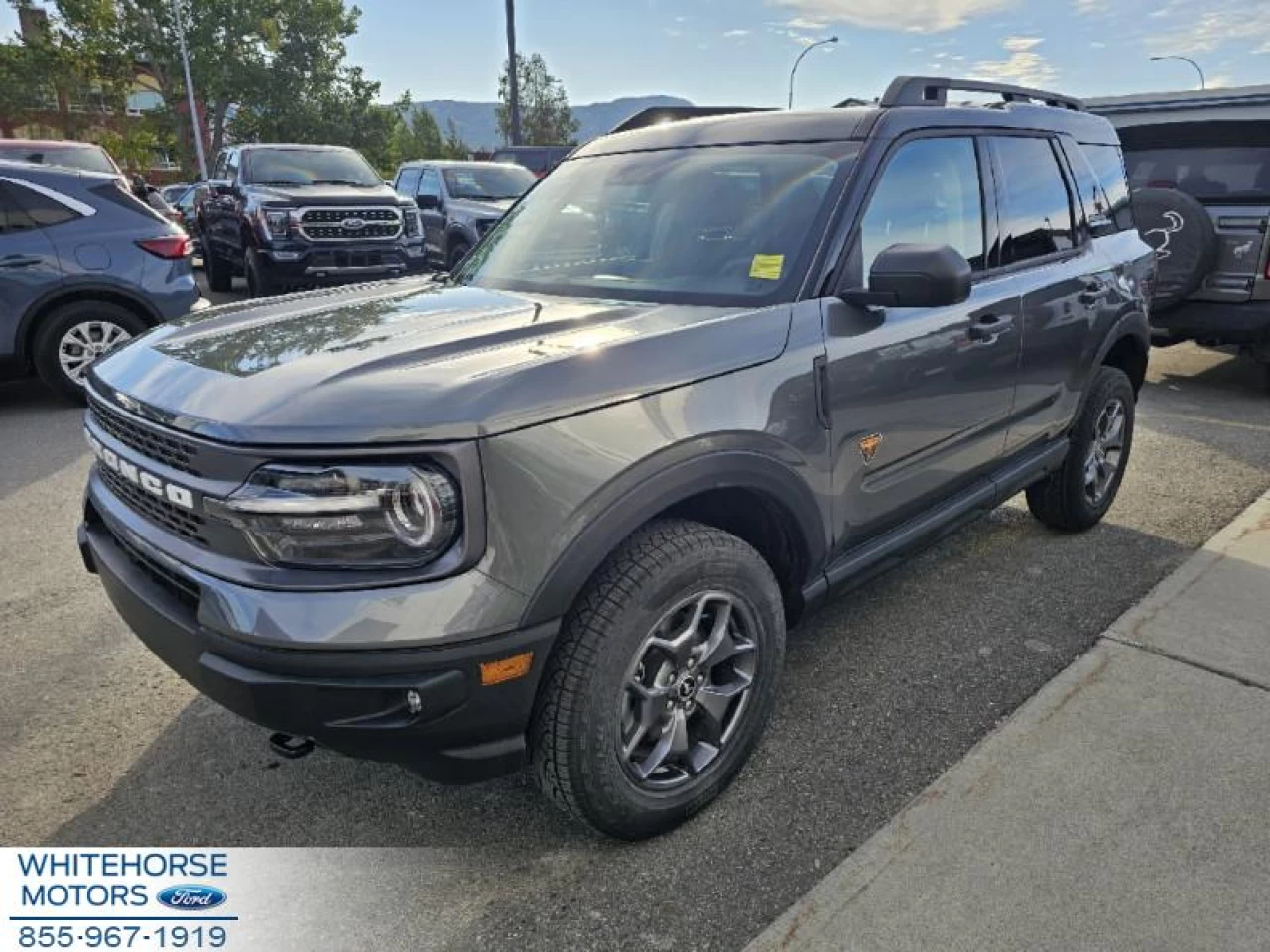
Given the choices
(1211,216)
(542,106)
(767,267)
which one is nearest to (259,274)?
(767,267)

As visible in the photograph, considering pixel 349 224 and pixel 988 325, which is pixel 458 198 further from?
pixel 988 325

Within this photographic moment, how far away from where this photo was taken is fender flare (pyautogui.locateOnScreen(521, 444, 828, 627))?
1.88 m

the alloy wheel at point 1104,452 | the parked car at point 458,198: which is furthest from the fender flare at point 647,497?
the parked car at point 458,198

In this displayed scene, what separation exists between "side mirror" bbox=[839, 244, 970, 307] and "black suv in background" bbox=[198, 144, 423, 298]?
28.6ft

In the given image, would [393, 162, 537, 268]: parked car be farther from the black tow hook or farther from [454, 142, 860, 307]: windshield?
the black tow hook

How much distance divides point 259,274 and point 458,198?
3474mm

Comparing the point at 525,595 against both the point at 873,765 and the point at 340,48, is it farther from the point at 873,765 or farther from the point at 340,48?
the point at 340,48

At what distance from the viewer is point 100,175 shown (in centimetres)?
645

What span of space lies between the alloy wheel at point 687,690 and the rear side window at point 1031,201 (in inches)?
74.6

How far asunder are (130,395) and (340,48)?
174 ft

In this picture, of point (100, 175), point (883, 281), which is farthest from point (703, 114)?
point (100, 175)

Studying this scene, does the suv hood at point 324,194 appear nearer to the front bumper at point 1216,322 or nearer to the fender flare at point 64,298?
the fender flare at point 64,298

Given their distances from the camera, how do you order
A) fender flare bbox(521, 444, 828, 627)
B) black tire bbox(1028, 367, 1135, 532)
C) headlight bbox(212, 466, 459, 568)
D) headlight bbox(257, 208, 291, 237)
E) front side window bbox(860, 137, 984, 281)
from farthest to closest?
headlight bbox(257, 208, 291, 237) → black tire bbox(1028, 367, 1135, 532) → front side window bbox(860, 137, 984, 281) → fender flare bbox(521, 444, 828, 627) → headlight bbox(212, 466, 459, 568)

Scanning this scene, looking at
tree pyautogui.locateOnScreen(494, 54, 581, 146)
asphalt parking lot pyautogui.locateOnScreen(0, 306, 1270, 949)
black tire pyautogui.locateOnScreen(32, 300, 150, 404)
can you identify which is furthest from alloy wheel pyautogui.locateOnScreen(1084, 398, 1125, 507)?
tree pyautogui.locateOnScreen(494, 54, 581, 146)
